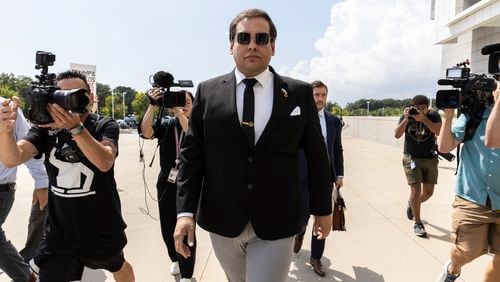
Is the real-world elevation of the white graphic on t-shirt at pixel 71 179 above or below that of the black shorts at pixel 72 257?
above

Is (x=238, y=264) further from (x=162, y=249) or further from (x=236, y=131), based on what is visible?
(x=162, y=249)

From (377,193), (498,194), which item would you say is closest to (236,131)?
(498,194)

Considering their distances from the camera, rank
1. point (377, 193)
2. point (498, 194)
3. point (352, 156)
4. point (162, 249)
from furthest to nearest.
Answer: point (352, 156), point (377, 193), point (162, 249), point (498, 194)

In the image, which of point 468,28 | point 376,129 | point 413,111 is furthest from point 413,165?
point 468,28

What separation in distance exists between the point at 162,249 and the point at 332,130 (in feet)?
8.86

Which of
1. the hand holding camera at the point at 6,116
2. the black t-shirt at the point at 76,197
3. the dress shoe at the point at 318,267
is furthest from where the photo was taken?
the dress shoe at the point at 318,267

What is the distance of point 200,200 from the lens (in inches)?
91.6

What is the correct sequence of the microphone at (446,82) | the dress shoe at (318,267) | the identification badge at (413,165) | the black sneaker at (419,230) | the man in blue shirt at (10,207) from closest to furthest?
the microphone at (446,82) < the man in blue shirt at (10,207) < the dress shoe at (318,267) < the black sneaker at (419,230) < the identification badge at (413,165)

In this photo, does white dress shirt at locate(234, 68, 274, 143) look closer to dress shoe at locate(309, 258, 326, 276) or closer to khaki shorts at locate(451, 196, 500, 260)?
khaki shorts at locate(451, 196, 500, 260)

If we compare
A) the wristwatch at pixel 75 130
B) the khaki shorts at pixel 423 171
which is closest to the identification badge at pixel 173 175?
the wristwatch at pixel 75 130

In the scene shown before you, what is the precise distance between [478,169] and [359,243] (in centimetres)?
240

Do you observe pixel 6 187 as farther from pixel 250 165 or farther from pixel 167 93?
pixel 250 165

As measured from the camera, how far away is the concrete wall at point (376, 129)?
2075 centimetres

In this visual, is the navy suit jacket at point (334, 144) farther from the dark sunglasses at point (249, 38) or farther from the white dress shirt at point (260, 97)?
the dark sunglasses at point (249, 38)
